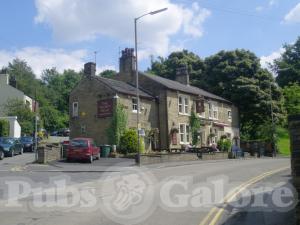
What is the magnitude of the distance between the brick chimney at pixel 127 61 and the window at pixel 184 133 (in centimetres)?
767

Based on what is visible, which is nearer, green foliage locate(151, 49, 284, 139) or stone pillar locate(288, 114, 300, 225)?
stone pillar locate(288, 114, 300, 225)

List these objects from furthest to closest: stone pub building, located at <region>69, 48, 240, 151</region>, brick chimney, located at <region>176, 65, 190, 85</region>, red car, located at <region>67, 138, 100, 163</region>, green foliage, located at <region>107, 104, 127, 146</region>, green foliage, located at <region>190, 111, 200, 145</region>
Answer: brick chimney, located at <region>176, 65, 190, 85</region>, green foliage, located at <region>190, 111, 200, 145</region>, stone pub building, located at <region>69, 48, 240, 151</region>, green foliage, located at <region>107, 104, 127, 146</region>, red car, located at <region>67, 138, 100, 163</region>

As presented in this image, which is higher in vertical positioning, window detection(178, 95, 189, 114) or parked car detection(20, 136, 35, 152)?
window detection(178, 95, 189, 114)

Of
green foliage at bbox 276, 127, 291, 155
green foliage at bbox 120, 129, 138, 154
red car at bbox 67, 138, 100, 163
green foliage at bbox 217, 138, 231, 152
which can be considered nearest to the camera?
red car at bbox 67, 138, 100, 163

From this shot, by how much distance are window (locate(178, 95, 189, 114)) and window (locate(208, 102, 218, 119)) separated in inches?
206

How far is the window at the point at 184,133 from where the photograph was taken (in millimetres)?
47656

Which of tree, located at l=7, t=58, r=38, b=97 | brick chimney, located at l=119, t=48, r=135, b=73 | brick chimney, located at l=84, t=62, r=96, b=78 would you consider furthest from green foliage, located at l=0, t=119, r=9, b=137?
tree, located at l=7, t=58, r=38, b=97

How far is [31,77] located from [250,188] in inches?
3295

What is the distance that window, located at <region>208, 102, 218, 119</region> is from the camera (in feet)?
176

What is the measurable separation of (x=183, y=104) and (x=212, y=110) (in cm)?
665

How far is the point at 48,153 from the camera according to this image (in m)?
31.0

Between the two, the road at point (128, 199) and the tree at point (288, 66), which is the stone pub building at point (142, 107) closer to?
the road at point (128, 199)

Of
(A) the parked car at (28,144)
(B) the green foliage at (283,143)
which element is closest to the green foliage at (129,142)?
(A) the parked car at (28,144)

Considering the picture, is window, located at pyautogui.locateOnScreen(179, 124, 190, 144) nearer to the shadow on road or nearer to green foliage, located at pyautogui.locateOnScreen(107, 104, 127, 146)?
green foliage, located at pyautogui.locateOnScreen(107, 104, 127, 146)
